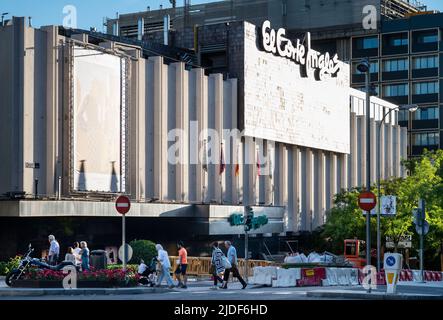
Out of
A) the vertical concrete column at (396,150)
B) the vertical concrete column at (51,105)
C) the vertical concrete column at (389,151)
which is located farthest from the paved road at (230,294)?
the vertical concrete column at (396,150)

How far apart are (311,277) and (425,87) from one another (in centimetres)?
7868

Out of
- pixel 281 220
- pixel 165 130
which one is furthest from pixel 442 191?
pixel 165 130

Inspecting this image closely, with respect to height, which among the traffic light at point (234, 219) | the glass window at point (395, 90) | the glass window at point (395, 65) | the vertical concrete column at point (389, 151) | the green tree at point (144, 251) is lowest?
the green tree at point (144, 251)

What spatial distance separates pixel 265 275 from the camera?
36.9m

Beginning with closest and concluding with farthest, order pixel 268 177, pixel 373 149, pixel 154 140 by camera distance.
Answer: pixel 154 140
pixel 268 177
pixel 373 149

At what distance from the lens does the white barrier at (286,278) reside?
36125mm

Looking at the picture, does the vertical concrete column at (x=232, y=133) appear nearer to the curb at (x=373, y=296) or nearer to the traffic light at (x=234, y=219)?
the traffic light at (x=234, y=219)

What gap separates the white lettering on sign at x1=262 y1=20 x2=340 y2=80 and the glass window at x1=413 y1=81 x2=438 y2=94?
3776 centimetres

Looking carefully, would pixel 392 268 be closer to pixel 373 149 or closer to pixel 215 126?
pixel 215 126

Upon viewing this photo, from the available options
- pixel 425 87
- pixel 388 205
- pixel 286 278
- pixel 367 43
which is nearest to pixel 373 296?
pixel 286 278

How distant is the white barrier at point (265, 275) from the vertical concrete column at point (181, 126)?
19709 millimetres

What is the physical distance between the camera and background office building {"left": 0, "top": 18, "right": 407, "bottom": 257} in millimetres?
45031

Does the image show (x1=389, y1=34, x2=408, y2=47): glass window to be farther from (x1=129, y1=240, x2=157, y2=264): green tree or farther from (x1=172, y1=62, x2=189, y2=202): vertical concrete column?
(x1=129, y1=240, x2=157, y2=264): green tree
